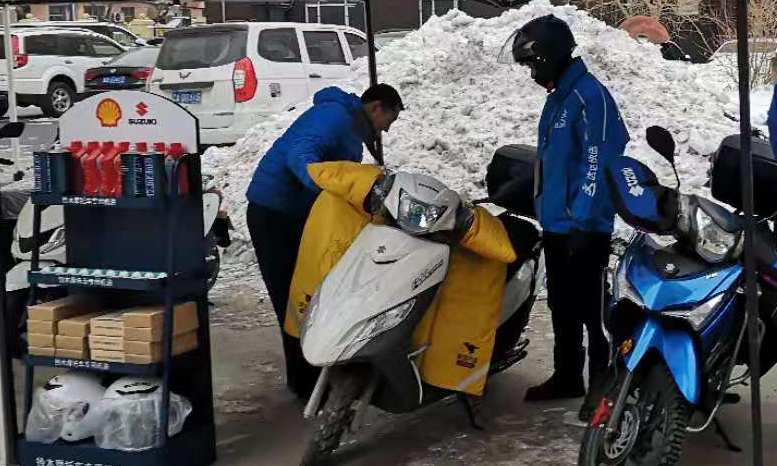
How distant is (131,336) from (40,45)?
62.4 feet

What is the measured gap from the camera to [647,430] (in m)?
3.67

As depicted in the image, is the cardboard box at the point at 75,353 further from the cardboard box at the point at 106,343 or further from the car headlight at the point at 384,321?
the car headlight at the point at 384,321

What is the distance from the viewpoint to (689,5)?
1977 cm

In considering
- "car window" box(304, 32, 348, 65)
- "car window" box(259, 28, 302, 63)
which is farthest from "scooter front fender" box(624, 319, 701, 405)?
"car window" box(304, 32, 348, 65)

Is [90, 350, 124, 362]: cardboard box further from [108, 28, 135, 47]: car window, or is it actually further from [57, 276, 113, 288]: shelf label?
[108, 28, 135, 47]: car window

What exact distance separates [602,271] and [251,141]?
22.7 ft

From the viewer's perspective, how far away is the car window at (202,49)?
42.0ft

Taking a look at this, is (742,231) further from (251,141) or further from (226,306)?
(251,141)

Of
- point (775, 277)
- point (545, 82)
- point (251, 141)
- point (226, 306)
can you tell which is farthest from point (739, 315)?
point (251, 141)

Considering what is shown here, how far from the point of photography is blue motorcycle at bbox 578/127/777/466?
3.62 metres

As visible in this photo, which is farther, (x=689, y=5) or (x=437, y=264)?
(x=689, y=5)

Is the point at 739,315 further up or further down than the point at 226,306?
further up

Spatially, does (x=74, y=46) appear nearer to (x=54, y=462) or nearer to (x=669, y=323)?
(x=54, y=462)

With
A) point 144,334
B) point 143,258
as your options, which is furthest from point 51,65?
point 144,334
